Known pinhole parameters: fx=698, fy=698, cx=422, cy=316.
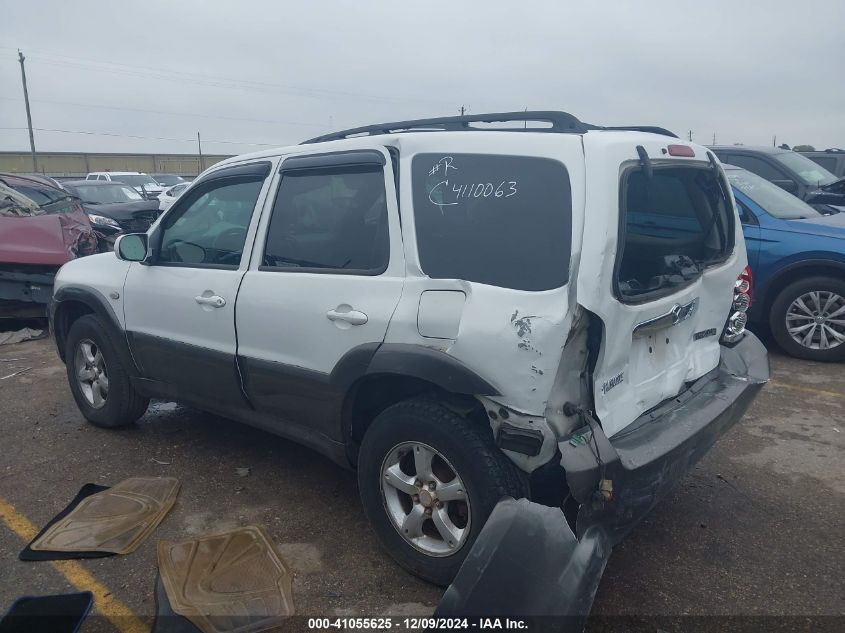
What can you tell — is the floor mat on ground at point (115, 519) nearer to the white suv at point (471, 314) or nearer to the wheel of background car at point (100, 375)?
the white suv at point (471, 314)

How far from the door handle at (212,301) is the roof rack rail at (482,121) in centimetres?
97

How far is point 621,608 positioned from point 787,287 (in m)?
4.60

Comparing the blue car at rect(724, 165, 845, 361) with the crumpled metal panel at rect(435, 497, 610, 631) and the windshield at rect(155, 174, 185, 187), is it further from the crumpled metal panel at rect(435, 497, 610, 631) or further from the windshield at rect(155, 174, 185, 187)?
the windshield at rect(155, 174, 185, 187)

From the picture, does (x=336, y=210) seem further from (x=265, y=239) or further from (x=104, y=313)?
(x=104, y=313)

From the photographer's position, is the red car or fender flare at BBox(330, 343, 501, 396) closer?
fender flare at BBox(330, 343, 501, 396)

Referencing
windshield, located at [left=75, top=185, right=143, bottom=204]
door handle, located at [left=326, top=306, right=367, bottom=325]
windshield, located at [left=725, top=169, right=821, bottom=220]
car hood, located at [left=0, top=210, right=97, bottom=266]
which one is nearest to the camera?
door handle, located at [left=326, top=306, right=367, bottom=325]

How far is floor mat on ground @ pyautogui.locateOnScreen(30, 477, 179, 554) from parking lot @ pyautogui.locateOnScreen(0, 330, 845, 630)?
0.27 feet

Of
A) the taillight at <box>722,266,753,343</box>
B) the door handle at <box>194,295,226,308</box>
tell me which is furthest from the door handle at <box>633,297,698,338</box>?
the door handle at <box>194,295,226,308</box>

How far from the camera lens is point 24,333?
7.99 metres

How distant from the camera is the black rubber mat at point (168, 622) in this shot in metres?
2.81

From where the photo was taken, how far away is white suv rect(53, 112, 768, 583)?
2646mm

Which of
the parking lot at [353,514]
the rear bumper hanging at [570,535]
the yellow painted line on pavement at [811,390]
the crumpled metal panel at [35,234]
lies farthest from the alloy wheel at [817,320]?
the crumpled metal panel at [35,234]

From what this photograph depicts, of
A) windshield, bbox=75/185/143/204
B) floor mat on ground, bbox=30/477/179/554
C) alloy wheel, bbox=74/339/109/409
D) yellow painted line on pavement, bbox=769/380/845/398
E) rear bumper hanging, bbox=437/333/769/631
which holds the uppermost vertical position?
windshield, bbox=75/185/143/204

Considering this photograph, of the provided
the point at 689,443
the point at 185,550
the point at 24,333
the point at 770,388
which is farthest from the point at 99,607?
the point at 24,333
